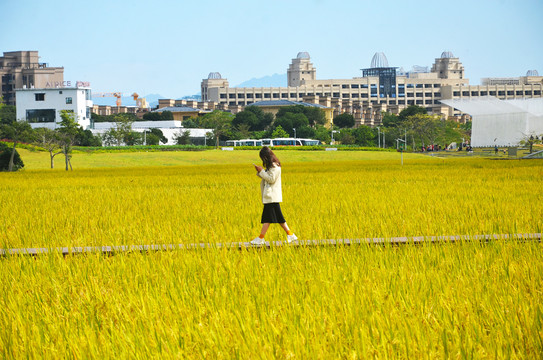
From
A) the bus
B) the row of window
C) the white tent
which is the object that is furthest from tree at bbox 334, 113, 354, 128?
the row of window

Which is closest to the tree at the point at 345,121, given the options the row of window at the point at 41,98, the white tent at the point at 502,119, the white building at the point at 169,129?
the white building at the point at 169,129

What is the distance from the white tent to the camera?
91562 mm

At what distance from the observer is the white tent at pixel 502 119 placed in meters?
91.6


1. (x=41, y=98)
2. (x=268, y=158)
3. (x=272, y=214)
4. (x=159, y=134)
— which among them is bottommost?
(x=272, y=214)

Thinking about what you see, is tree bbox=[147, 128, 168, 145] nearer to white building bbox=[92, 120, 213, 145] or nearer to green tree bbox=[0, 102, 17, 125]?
white building bbox=[92, 120, 213, 145]

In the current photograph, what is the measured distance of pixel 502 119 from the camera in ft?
320

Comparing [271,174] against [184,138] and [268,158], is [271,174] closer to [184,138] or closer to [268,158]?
[268,158]

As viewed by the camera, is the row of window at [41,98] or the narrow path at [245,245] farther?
the row of window at [41,98]

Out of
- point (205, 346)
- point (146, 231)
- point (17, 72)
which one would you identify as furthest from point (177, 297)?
point (17, 72)

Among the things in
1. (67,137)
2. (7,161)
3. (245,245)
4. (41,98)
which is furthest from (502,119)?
(245,245)

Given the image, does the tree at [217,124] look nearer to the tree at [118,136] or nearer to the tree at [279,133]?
the tree at [279,133]

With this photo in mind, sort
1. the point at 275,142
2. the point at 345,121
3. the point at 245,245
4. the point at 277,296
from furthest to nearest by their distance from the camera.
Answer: the point at 345,121 → the point at 275,142 → the point at 245,245 → the point at 277,296

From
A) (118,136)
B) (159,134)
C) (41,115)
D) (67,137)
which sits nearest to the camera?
(67,137)

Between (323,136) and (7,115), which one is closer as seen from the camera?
(323,136)
